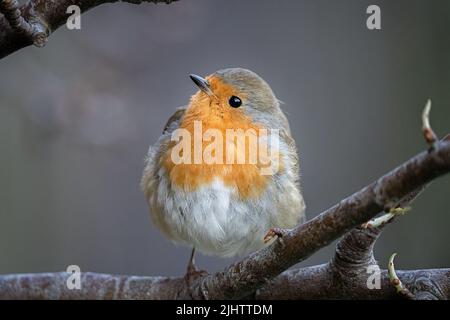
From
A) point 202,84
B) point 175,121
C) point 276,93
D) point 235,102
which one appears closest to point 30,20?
point 202,84

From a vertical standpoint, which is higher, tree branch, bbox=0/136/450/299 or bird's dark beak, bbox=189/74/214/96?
bird's dark beak, bbox=189/74/214/96

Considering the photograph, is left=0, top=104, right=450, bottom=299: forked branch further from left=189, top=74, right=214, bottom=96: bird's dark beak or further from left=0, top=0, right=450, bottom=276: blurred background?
left=0, top=0, right=450, bottom=276: blurred background

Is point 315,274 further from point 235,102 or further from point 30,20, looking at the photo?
point 30,20

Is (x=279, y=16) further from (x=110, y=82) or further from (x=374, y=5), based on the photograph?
(x=110, y=82)

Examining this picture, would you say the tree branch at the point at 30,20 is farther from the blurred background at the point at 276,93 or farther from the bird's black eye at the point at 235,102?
the blurred background at the point at 276,93

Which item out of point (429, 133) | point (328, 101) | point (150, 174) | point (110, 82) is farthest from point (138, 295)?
point (328, 101)

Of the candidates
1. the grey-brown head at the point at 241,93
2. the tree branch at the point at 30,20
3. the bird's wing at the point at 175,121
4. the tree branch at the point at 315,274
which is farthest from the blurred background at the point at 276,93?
the tree branch at the point at 30,20

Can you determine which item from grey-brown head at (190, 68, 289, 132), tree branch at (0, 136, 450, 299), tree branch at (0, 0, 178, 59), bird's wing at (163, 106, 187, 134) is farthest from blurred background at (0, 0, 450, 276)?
tree branch at (0, 0, 178, 59)
